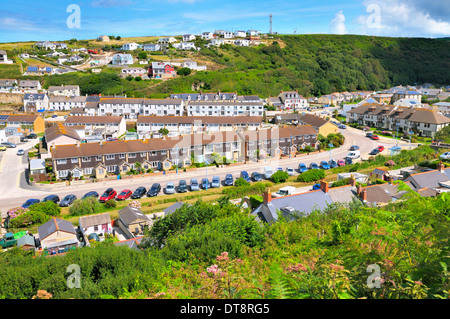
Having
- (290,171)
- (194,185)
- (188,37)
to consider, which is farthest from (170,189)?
(188,37)

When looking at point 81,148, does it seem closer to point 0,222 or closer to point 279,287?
point 0,222

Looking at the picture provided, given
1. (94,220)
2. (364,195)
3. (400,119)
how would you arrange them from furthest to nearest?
1. (400,119)
2. (94,220)
3. (364,195)

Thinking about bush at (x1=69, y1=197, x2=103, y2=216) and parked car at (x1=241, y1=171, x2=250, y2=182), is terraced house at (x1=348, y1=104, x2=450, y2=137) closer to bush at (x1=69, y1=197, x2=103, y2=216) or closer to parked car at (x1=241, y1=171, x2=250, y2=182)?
parked car at (x1=241, y1=171, x2=250, y2=182)

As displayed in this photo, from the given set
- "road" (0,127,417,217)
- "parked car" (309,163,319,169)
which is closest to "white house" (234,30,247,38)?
"road" (0,127,417,217)

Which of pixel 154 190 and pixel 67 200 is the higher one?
pixel 154 190

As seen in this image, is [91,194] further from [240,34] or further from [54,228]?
[240,34]

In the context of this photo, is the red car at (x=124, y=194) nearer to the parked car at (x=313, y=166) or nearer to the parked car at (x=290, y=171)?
the parked car at (x=290, y=171)
